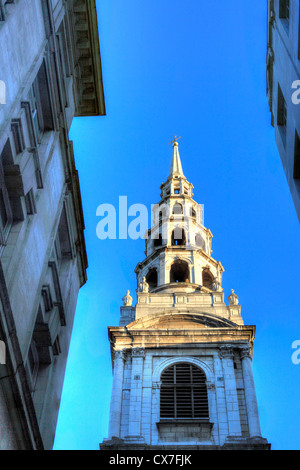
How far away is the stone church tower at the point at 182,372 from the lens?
109 feet

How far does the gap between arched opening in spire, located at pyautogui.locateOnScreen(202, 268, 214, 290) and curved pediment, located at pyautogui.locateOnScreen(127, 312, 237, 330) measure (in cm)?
1034

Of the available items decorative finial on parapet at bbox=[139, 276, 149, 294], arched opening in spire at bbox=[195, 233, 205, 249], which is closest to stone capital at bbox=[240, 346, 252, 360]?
decorative finial on parapet at bbox=[139, 276, 149, 294]

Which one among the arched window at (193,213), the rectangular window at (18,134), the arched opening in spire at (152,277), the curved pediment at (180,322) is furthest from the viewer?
the arched window at (193,213)

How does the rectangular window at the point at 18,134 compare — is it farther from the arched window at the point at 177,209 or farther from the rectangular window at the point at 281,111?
the arched window at the point at 177,209

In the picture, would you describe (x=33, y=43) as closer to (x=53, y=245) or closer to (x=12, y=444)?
(x=53, y=245)

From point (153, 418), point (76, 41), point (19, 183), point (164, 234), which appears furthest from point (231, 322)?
point (19, 183)

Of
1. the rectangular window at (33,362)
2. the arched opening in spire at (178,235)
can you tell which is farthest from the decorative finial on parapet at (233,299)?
the rectangular window at (33,362)

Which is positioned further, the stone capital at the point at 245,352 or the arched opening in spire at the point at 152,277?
the arched opening in spire at the point at 152,277

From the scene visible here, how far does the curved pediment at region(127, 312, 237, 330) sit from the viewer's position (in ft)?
131

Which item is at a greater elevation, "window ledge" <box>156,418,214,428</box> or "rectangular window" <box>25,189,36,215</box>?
"window ledge" <box>156,418,214,428</box>

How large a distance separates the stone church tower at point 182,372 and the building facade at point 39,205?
495 inches

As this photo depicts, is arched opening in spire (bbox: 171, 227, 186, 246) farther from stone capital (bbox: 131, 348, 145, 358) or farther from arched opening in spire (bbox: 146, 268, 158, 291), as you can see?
stone capital (bbox: 131, 348, 145, 358)

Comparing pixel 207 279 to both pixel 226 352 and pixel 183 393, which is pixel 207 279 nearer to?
pixel 226 352

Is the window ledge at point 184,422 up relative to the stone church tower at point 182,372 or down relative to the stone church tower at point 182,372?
down
